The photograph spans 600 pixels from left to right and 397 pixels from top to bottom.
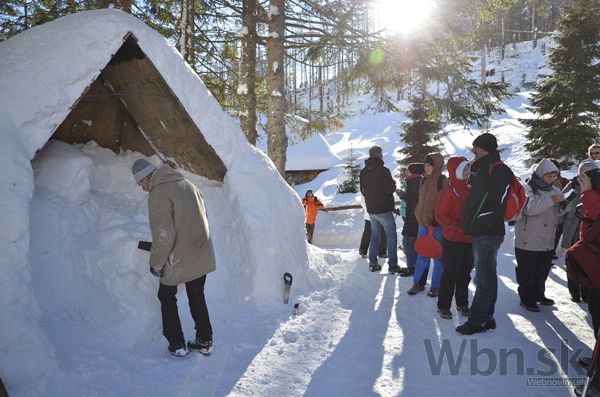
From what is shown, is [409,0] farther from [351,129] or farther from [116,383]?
[351,129]

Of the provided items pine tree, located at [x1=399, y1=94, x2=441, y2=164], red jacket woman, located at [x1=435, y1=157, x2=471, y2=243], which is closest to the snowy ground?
red jacket woman, located at [x1=435, y1=157, x2=471, y2=243]

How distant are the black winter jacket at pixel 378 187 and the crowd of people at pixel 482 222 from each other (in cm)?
2

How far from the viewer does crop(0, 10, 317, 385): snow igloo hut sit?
3330 mm

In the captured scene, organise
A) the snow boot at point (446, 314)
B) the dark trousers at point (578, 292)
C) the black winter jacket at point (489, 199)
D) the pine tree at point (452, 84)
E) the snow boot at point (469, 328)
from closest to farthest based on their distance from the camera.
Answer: the black winter jacket at point (489, 199) → the snow boot at point (469, 328) → the snow boot at point (446, 314) → the dark trousers at point (578, 292) → the pine tree at point (452, 84)

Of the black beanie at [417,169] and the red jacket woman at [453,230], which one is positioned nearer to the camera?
the red jacket woman at [453,230]

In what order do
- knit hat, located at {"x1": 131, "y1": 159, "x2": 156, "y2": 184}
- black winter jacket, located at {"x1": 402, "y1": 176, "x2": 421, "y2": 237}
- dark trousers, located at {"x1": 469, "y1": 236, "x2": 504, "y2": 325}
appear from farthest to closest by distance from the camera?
1. black winter jacket, located at {"x1": 402, "y1": 176, "x2": 421, "y2": 237}
2. dark trousers, located at {"x1": 469, "y1": 236, "x2": 504, "y2": 325}
3. knit hat, located at {"x1": 131, "y1": 159, "x2": 156, "y2": 184}

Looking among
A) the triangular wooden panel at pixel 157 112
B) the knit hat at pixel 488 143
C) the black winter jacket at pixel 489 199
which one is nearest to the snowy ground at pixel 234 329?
the triangular wooden panel at pixel 157 112

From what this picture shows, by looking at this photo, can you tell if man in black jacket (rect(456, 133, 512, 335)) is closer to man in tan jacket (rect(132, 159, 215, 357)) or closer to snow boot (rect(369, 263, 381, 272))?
snow boot (rect(369, 263, 381, 272))

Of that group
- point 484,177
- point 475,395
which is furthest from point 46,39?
point 475,395

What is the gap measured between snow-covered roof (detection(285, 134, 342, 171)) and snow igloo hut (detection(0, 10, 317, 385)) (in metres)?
22.4

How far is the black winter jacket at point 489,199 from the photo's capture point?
379 centimetres

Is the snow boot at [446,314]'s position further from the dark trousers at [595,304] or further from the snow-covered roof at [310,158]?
the snow-covered roof at [310,158]

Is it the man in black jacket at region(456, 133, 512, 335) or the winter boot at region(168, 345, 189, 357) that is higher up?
the man in black jacket at region(456, 133, 512, 335)

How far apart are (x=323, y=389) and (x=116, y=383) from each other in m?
1.74
